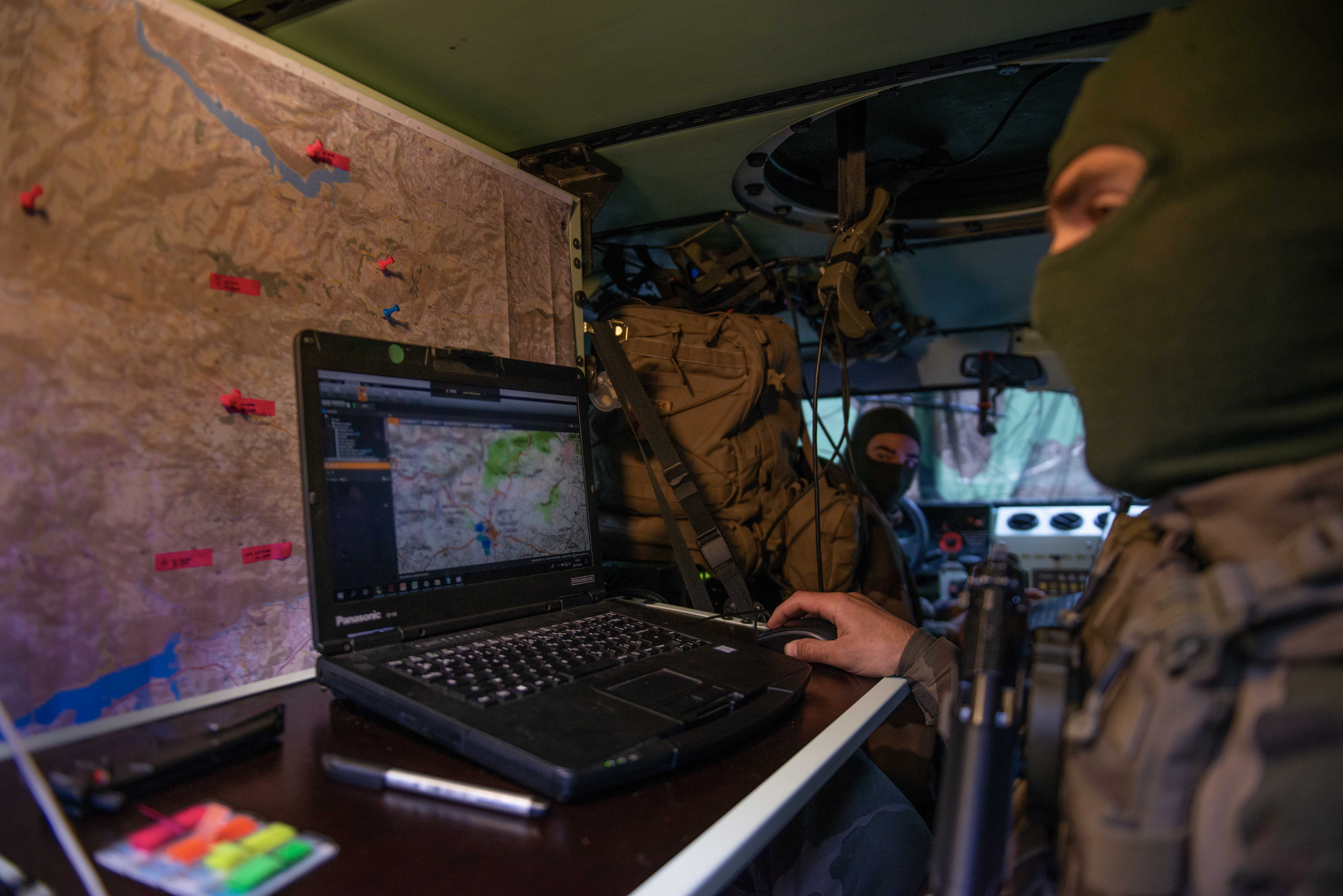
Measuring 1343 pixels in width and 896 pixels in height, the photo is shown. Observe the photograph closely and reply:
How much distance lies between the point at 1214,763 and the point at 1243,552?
0.49 ft

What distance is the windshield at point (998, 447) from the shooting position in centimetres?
362

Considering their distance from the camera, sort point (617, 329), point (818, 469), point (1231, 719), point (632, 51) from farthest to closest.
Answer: point (818, 469), point (617, 329), point (632, 51), point (1231, 719)

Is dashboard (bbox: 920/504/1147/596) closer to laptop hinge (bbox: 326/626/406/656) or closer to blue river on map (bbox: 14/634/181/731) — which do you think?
laptop hinge (bbox: 326/626/406/656)

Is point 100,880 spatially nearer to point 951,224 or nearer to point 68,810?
point 68,810

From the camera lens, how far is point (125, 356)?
32.3 inches

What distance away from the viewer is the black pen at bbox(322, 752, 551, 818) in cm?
59

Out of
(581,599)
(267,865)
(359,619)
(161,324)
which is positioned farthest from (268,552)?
(267,865)

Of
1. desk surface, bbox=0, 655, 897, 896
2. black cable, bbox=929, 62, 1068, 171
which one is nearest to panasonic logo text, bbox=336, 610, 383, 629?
desk surface, bbox=0, 655, 897, 896

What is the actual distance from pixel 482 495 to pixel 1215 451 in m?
0.87

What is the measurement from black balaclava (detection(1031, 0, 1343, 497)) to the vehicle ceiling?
590mm

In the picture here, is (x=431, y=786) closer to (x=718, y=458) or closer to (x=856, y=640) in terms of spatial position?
(x=856, y=640)

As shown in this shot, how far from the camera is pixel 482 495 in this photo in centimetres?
104

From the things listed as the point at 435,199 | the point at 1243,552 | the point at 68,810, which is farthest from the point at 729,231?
the point at 68,810

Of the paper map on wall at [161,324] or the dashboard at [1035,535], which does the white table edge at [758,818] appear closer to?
the paper map on wall at [161,324]
